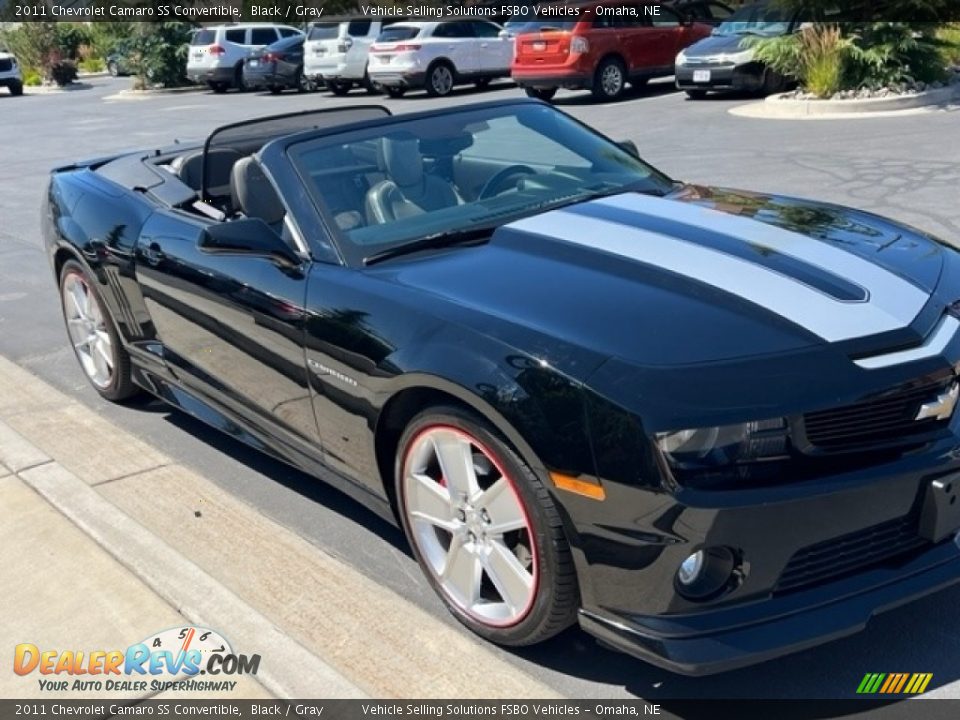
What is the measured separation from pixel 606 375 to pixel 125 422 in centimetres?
355

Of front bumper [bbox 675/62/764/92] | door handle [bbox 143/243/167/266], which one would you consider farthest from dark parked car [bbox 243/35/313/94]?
door handle [bbox 143/243/167/266]

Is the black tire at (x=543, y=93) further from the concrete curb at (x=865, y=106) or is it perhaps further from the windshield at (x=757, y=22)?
the concrete curb at (x=865, y=106)

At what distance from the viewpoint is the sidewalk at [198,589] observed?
3.32m

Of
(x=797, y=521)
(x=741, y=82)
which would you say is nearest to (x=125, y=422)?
(x=797, y=521)

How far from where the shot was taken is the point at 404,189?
4273mm

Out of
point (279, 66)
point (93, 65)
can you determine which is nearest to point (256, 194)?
point (279, 66)

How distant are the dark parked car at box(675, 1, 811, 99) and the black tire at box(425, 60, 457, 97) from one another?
7513mm

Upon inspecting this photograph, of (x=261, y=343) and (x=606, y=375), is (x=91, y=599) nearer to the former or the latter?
(x=261, y=343)

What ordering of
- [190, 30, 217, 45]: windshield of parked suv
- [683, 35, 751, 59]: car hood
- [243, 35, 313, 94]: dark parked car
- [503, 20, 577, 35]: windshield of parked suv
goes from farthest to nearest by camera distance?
[190, 30, 217, 45]: windshield of parked suv, [243, 35, 313, 94]: dark parked car, [503, 20, 577, 35]: windshield of parked suv, [683, 35, 751, 59]: car hood

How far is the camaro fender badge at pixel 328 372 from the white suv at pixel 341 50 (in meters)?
A: 22.2

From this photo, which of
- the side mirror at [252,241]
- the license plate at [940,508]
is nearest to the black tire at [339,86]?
the side mirror at [252,241]

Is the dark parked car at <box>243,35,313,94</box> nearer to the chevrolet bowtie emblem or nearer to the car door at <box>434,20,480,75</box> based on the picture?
the car door at <box>434,20,480,75</box>

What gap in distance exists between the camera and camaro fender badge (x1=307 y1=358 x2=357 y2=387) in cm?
365

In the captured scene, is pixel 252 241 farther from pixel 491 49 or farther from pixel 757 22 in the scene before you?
pixel 491 49
